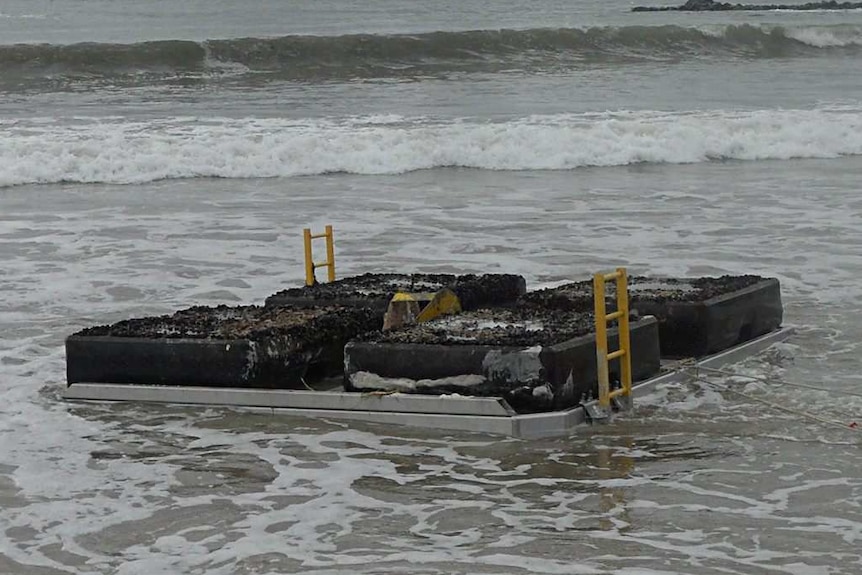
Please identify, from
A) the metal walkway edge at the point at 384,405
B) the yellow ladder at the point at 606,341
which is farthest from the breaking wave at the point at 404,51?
the yellow ladder at the point at 606,341

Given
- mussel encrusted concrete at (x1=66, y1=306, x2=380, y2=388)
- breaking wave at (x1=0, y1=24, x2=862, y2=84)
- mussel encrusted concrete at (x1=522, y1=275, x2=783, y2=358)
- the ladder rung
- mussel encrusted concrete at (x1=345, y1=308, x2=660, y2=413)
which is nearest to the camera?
mussel encrusted concrete at (x1=345, y1=308, x2=660, y2=413)

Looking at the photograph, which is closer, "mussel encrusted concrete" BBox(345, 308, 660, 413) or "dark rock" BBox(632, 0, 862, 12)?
"mussel encrusted concrete" BBox(345, 308, 660, 413)

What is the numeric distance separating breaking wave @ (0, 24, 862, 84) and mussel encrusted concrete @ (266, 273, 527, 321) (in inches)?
1077

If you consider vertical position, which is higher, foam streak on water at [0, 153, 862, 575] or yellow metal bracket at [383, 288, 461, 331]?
yellow metal bracket at [383, 288, 461, 331]

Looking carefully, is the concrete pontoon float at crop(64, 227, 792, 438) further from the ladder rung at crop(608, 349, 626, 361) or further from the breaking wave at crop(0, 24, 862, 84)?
the breaking wave at crop(0, 24, 862, 84)

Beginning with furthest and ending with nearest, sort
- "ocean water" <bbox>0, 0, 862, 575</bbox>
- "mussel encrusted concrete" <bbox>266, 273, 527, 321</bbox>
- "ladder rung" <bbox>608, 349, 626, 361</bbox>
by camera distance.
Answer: "mussel encrusted concrete" <bbox>266, 273, 527, 321</bbox>
"ladder rung" <bbox>608, 349, 626, 361</bbox>
"ocean water" <bbox>0, 0, 862, 575</bbox>

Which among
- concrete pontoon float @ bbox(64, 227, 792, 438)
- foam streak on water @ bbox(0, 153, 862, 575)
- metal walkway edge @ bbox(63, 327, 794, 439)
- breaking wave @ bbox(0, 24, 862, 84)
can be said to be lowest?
foam streak on water @ bbox(0, 153, 862, 575)

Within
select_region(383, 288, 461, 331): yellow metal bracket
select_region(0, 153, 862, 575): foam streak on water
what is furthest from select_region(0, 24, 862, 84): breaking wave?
select_region(383, 288, 461, 331): yellow metal bracket

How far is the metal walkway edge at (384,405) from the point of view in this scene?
7.80 m

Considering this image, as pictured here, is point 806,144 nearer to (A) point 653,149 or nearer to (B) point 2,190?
(A) point 653,149

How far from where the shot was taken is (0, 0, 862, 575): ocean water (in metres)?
6.28

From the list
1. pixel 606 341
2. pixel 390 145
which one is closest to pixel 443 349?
pixel 606 341

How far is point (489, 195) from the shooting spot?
19453 millimetres

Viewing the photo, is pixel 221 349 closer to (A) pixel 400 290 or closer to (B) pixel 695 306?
(A) pixel 400 290
